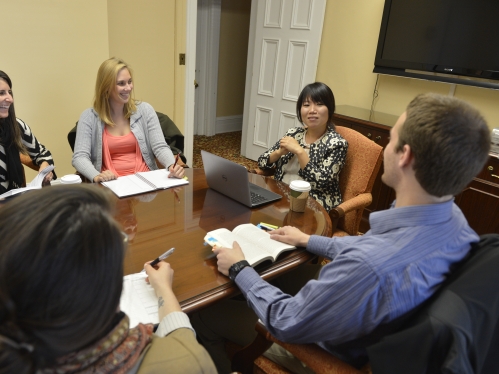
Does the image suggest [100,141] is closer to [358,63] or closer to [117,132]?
[117,132]

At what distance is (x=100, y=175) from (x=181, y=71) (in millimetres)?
1891

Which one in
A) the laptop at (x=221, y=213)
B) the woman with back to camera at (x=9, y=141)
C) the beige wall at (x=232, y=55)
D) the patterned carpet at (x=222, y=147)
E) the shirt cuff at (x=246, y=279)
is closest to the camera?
the shirt cuff at (x=246, y=279)

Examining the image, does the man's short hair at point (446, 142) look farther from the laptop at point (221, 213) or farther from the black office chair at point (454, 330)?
the laptop at point (221, 213)

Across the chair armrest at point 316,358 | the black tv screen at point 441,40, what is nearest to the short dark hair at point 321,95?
the black tv screen at point 441,40

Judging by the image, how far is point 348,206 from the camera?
6.13ft

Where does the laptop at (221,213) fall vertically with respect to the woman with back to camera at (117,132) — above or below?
below

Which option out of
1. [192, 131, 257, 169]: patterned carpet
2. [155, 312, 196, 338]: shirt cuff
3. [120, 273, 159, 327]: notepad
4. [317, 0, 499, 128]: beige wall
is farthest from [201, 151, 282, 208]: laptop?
[192, 131, 257, 169]: patterned carpet

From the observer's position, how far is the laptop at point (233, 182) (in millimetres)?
1597

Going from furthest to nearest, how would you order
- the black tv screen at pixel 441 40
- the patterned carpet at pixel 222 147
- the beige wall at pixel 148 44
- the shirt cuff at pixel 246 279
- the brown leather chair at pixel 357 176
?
the patterned carpet at pixel 222 147
the beige wall at pixel 148 44
the black tv screen at pixel 441 40
the brown leather chair at pixel 357 176
the shirt cuff at pixel 246 279

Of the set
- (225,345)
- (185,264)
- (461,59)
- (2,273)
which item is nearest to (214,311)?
(225,345)

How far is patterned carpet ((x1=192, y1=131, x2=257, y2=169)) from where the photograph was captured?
439 centimetres

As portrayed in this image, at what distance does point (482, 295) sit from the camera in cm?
77

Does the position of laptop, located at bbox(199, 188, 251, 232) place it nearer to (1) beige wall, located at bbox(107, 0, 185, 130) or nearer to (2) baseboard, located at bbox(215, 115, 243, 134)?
(1) beige wall, located at bbox(107, 0, 185, 130)

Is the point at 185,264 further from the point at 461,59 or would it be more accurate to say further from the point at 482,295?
the point at 461,59
